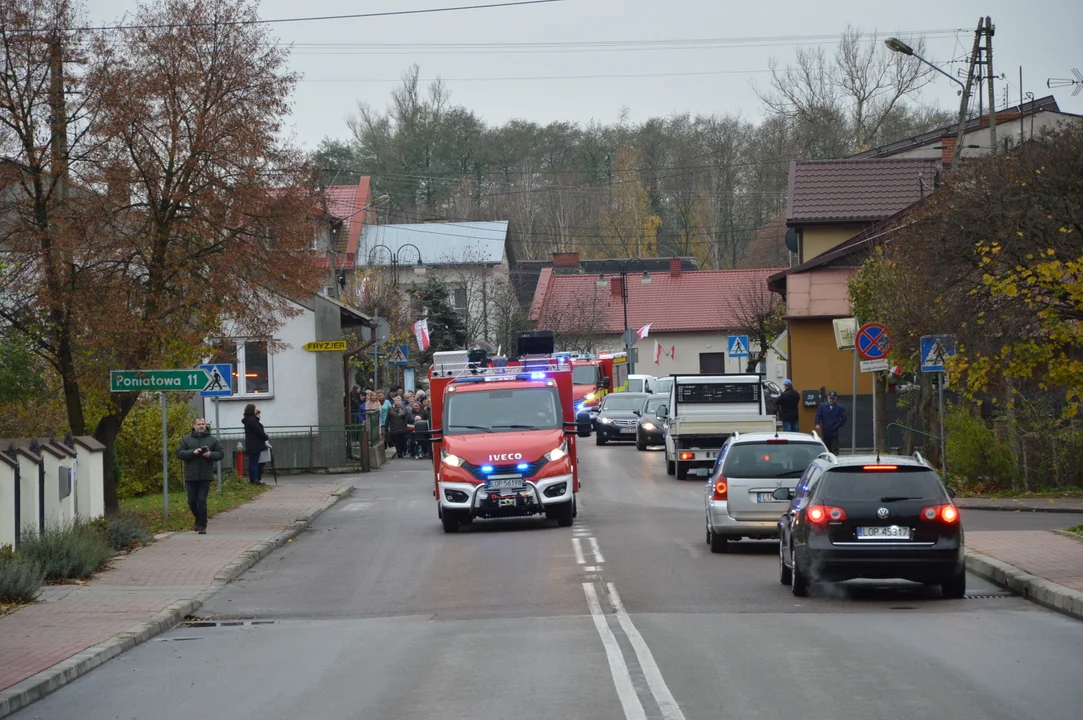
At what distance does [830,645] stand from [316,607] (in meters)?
5.91

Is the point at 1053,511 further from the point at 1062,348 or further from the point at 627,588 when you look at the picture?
the point at 627,588

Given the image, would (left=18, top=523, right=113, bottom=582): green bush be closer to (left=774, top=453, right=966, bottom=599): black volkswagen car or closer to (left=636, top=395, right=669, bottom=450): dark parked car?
(left=774, top=453, right=966, bottom=599): black volkswagen car

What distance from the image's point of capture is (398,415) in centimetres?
4141

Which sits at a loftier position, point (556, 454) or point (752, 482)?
point (556, 454)

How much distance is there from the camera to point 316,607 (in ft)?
46.7

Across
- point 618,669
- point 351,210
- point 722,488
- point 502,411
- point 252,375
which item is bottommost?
point 618,669

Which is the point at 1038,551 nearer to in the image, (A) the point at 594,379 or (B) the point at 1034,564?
(B) the point at 1034,564

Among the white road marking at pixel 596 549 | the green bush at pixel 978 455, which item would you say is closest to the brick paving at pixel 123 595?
the white road marking at pixel 596 549

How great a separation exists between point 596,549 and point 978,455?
1029 cm

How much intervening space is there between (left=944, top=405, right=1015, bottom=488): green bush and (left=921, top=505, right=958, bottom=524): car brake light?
12.7 m

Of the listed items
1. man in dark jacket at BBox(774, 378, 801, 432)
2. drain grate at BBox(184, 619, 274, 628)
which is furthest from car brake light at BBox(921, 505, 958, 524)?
man in dark jacket at BBox(774, 378, 801, 432)

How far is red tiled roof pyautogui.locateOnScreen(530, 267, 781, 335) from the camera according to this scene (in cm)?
7525

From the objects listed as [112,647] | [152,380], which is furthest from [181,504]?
[112,647]

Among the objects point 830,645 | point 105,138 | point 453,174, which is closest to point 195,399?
point 105,138
